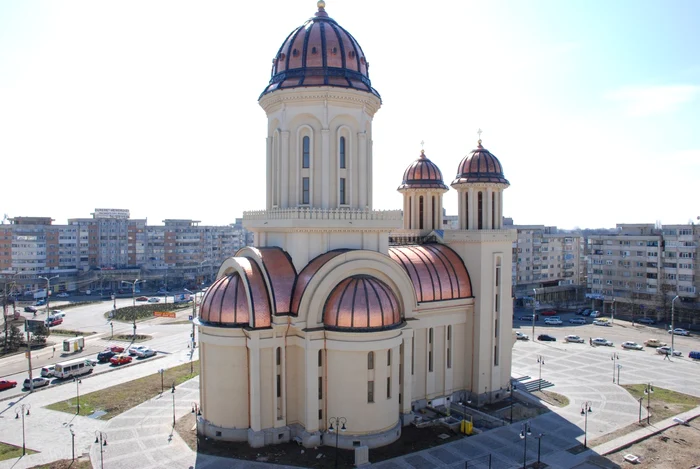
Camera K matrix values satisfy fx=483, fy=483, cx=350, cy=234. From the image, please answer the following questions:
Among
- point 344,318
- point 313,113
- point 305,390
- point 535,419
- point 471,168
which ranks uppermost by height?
point 313,113

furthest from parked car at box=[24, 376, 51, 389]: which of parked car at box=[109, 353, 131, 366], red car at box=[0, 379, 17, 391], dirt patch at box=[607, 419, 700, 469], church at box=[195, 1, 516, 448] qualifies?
dirt patch at box=[607, 419, 700, 469]

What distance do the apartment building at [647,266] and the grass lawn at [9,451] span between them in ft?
267

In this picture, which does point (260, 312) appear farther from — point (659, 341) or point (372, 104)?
point (659, 341)

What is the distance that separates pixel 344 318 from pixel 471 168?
18.7 metres

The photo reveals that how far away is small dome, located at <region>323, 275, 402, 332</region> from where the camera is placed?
28.7 m

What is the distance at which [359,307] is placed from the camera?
94.4ft

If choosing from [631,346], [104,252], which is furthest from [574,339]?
[104,252]

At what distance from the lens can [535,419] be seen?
34375 mm

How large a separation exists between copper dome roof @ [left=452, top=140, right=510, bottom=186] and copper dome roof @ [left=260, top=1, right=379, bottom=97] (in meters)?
11.6

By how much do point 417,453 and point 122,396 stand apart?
23.9 m

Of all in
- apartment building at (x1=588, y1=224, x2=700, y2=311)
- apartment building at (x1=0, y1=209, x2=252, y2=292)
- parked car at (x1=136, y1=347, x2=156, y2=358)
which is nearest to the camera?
parked car at (x1=136, y1=347, x2=156, y2=358)

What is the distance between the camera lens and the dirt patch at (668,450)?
92.6ft

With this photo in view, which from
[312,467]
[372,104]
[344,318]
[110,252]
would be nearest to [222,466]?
[312,467]

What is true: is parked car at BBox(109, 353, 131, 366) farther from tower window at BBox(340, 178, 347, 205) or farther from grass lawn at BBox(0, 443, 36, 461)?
tower window at BBox(340, 178, 347, 205)
